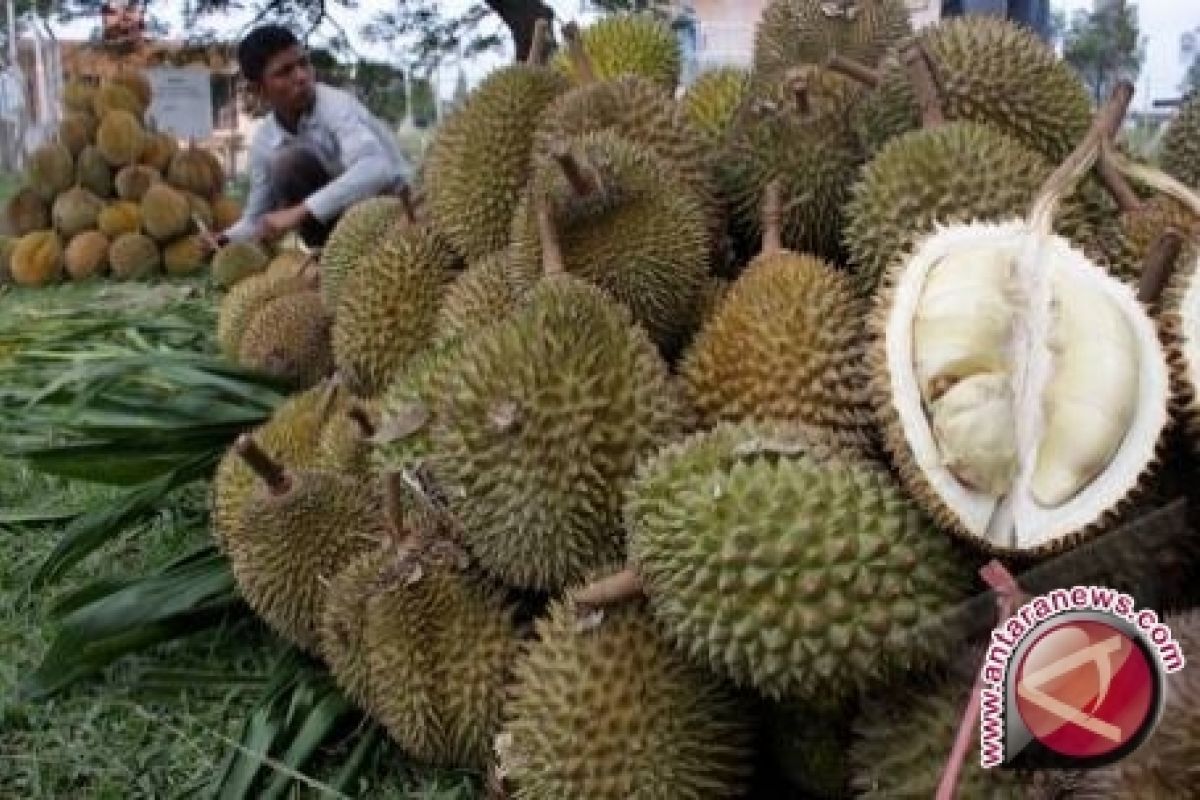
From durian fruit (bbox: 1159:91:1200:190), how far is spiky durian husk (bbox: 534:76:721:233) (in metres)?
0.48

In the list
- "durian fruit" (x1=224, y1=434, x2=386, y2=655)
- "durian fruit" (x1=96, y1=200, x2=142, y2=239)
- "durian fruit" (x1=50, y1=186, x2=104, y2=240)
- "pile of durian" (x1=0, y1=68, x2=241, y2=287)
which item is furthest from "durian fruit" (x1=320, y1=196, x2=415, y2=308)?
"durian fruit" (x1=50, y1=186, x2=104, y2=240)

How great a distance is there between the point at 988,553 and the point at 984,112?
0.54 meters

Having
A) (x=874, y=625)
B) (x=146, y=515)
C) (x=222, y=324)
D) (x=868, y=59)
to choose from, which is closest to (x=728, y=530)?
(x=874, y=625)

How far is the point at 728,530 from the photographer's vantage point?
3.00 feet

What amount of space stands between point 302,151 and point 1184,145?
129 inches

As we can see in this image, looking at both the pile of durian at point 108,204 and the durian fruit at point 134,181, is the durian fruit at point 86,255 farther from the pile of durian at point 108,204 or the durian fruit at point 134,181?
the durian fruit at point 134,181

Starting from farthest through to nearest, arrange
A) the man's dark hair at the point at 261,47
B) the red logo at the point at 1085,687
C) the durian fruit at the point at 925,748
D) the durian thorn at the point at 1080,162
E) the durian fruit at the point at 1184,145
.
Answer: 1. the man's dark hair at the point at 261,47
2. the durian fruit at the point at 1184,145
3. the durian thorn at the point at 1080,162
4. the durian fruit at the point at 925,748
5. the red logo at the point at 1085,687

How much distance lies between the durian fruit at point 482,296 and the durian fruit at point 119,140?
446 centimetres

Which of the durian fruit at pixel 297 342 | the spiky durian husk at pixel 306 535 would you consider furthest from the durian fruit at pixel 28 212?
the spiky durian husk at pixel 306 535

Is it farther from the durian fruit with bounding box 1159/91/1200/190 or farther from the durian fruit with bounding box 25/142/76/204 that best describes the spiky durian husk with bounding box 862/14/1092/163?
the durian fruit with bounding box 25/142/76/204

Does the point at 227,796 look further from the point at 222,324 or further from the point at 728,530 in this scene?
the point at 222,324

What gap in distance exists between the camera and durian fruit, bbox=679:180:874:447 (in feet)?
3.48

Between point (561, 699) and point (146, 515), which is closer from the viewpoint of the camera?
point (561, 699)

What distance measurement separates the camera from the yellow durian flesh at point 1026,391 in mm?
852
